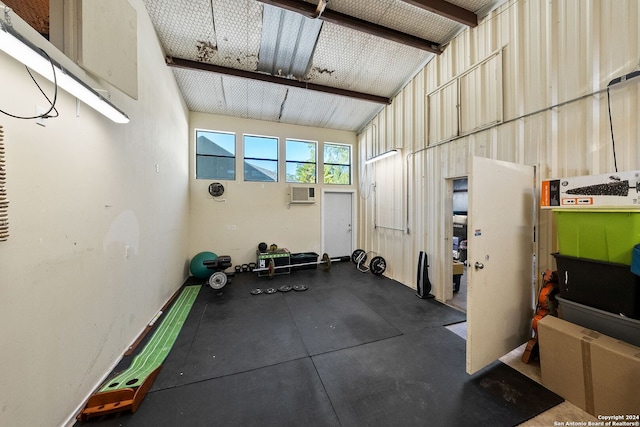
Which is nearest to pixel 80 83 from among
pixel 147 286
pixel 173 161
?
pixel 147 286

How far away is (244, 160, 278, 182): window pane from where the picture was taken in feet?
18.7

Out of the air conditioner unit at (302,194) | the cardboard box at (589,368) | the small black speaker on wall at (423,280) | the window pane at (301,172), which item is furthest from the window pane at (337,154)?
the cardboard box at (589,368)

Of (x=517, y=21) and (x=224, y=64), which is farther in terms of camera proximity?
(x=224, y=64)

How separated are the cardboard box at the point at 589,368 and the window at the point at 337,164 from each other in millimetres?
5274

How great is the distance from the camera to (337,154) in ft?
21.6

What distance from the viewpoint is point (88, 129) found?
174 centimetres

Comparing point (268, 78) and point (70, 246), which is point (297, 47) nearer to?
point (268, 78)

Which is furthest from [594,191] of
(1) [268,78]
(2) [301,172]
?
(2) [301,172]

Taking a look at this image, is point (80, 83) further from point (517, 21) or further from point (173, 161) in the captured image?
point (517, 21)

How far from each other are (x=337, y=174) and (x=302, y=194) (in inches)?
52.9

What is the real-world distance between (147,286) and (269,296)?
1.83 metres

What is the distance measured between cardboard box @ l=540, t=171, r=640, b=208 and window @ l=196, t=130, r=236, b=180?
5725 millimetres

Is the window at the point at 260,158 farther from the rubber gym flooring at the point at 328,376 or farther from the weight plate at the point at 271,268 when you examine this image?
the rubber gym flooring at the point at 328,376

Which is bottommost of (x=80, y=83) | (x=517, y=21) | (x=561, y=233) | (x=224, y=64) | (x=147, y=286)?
(x=147, y=286)
